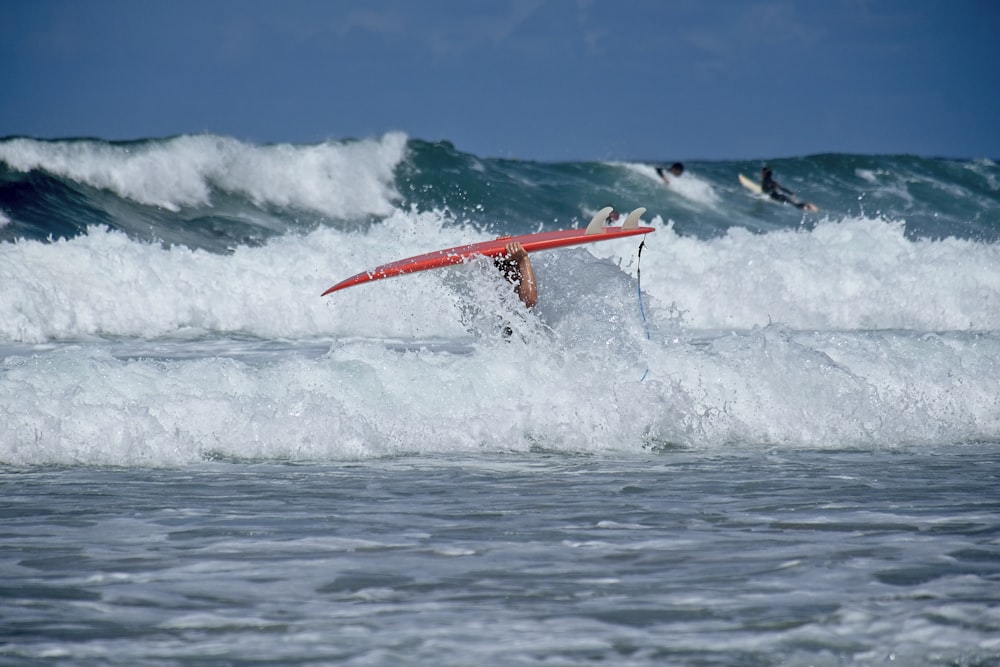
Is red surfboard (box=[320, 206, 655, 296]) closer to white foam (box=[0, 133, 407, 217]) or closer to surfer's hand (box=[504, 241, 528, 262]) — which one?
surfer's hand (box=[504, 241, 528, 262])

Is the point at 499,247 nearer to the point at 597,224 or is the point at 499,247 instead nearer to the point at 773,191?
the point at 597,224

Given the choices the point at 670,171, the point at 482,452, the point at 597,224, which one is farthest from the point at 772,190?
the point at 482,452

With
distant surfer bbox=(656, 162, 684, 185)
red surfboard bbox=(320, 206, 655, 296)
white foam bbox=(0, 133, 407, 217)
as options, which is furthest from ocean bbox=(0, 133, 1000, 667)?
distant surfer bbox=(656, 162, 684, 185)

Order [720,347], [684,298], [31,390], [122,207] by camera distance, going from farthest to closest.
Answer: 1. [122,207]
2. [684,298]
3. [720,347]
4. [31,390]

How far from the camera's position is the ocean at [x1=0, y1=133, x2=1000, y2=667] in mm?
3922

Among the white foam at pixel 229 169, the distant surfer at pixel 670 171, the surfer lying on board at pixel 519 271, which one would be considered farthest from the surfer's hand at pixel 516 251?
the distant surfer at pixel 670 171

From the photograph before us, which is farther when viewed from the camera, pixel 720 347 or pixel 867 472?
pixel 720 347

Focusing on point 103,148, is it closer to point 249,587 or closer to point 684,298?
point 684,298

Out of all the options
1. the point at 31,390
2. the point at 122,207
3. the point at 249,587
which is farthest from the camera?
the point at 122,207

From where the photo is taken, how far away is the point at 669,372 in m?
8.93

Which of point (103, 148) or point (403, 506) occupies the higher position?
point (103, 148)

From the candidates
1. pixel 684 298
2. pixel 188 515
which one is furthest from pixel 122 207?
pixel 188 515

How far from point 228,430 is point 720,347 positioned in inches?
170

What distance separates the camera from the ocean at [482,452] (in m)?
3.92
